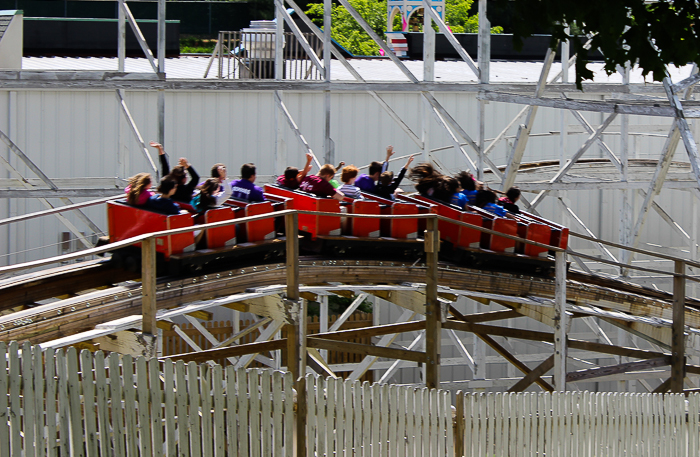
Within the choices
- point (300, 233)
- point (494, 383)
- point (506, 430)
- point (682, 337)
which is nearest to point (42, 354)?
point (506, 430)

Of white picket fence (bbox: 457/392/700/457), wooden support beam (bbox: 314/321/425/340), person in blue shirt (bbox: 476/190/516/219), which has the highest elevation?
person in blue shirt (bbox: 476/190/516/219)

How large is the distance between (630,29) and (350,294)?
6198 millimetres

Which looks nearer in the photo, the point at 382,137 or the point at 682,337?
the point at 682,337

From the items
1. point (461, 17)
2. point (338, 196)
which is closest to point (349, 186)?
point (338, 196)

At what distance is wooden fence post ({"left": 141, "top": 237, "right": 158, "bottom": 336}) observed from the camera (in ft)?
26.7

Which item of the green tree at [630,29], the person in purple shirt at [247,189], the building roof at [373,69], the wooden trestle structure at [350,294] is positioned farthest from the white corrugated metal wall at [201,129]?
the green tree at [630,29]

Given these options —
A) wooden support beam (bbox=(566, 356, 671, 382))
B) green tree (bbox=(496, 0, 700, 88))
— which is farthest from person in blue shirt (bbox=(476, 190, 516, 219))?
green tree (bbox=(496, 0, 700, 88))

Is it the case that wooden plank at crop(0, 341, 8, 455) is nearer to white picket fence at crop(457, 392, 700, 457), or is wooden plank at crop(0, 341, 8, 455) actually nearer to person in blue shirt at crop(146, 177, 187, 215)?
person in blue shirt at crop(146, 177, 187, 215)

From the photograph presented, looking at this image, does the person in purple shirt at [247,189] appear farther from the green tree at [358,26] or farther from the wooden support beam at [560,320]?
the green tree at [358,26]

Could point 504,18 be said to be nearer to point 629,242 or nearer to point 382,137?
point 382,137

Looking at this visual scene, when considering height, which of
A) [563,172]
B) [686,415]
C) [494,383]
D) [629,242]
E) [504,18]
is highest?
[504,18]

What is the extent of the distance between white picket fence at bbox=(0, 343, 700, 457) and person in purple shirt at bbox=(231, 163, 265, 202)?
12.8 feet

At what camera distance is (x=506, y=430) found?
346 inches

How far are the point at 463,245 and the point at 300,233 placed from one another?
223 cm
